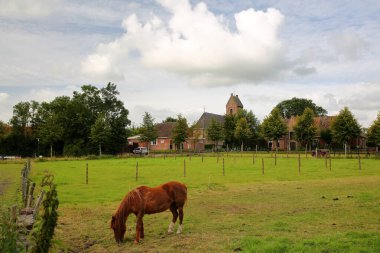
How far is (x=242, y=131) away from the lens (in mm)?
82625

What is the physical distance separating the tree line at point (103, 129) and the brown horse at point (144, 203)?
2301 inches

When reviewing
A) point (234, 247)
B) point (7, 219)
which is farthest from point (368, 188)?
point (7, 219)

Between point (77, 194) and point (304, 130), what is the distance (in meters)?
62.7

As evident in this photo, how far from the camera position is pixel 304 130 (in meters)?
74.9

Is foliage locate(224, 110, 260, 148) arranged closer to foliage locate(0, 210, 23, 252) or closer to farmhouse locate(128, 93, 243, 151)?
farmhouse locate(128, 93, 243, 151)

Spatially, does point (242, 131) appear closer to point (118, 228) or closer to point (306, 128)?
point (306, 128)

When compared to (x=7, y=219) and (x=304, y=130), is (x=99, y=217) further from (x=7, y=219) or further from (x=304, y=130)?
(x=304, y=130)

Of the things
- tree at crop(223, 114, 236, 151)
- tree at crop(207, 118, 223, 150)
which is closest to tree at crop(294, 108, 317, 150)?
tree at crop(223, 114, 236, 151)

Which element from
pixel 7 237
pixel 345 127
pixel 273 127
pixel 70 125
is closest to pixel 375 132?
pixel 345 127

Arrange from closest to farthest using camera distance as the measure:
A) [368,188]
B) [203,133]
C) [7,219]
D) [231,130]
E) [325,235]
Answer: [7,219]
[325,235]
[368,188]
[231,130]
[203,133]

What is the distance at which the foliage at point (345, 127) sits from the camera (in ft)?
206

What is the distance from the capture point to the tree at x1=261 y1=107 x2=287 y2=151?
77625mm

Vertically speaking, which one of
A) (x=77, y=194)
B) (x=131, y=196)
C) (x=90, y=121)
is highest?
(x=90, y=121)

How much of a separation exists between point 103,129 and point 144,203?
63.3 meters
